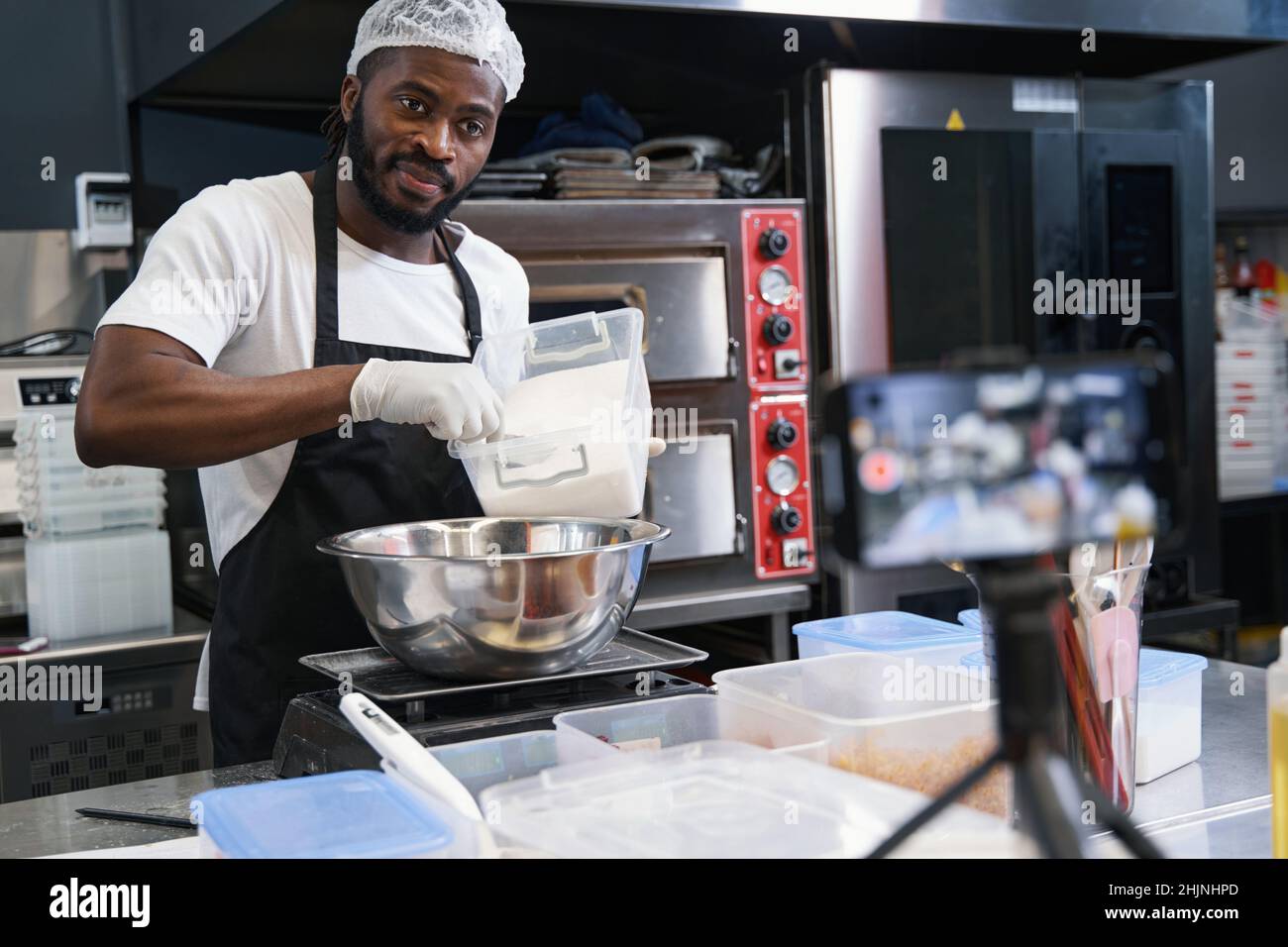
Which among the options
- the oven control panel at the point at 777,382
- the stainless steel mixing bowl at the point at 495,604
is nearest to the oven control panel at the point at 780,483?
the oven control panel at the point at 777,382

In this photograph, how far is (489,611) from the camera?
116 centimetres

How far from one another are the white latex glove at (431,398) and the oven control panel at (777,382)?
1296 millimetres

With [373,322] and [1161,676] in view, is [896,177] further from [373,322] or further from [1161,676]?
[1161,676]

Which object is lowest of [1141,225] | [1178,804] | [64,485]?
[1178,804]

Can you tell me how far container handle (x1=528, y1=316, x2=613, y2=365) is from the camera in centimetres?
166

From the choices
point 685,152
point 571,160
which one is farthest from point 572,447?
point 685,152

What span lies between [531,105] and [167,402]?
6.05 ft

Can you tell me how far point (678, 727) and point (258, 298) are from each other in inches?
36.9

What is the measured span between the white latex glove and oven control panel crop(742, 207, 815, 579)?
130 cm

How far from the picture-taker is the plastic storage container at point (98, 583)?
244 centimetres

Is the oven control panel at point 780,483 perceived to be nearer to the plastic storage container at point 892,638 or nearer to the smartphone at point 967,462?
the plastic storage container at point 892,638

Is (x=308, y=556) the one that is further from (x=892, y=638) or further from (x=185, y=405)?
(x=892, y=638)

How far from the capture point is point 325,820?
2.80 feet
